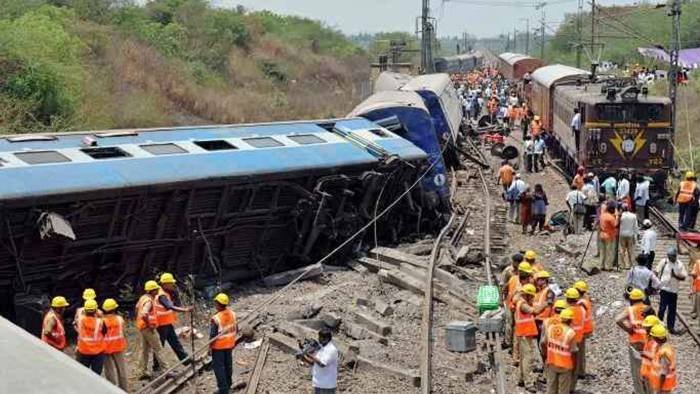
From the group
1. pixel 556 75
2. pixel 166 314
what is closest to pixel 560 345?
pixel 166 314

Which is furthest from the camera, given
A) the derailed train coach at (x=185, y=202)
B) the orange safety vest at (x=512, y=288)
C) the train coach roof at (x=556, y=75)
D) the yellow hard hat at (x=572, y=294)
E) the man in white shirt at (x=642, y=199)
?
the train coach roof at (x=556, y=75)

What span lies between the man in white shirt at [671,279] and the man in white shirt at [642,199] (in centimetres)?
659

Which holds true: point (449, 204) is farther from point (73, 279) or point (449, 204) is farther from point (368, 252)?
point (73, 279)

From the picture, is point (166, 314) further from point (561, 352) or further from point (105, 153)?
point (561, 352)

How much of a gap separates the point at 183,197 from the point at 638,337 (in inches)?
285

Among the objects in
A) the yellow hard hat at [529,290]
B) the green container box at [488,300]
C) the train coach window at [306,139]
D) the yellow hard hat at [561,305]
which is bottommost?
the green container box at [488,300]

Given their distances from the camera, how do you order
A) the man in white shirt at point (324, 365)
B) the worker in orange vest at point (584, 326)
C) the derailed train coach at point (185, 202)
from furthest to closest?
the derailed train coach at point (185, 202), the worker in orange vest at point (584, 326), the man in white shirt at point (324, 365)

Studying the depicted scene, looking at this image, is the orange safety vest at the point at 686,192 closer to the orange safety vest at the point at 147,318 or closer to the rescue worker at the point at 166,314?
the rescue worker at the point at 166,314

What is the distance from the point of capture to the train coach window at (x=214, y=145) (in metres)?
16.1

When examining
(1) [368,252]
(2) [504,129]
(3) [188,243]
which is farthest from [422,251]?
(2) [504,129]

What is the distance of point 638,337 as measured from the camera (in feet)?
34.6

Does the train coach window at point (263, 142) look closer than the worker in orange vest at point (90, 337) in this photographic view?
No

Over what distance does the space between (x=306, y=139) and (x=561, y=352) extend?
871 cm

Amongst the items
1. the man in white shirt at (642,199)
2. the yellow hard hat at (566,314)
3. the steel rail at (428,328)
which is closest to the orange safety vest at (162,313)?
the steel rail at (428,328)
